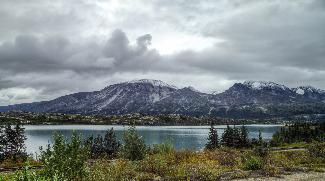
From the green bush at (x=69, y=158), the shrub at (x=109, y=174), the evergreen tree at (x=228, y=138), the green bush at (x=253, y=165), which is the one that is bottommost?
the evergreen tree at (x=228, y=138)

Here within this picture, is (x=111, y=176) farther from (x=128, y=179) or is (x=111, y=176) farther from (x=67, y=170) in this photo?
(x=67, y=170)

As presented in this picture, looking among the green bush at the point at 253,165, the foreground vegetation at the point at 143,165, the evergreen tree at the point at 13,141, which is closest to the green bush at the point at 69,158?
the foreground vegetation at the point at 143,165

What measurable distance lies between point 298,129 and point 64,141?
154450 millimetres

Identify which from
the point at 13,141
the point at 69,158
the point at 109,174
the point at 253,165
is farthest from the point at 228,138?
the point at 69,158

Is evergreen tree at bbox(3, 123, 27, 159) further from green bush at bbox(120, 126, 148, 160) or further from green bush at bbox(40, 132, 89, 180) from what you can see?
green bush at bbox(40, 132, 89, 180)

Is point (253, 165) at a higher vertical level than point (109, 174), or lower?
lower

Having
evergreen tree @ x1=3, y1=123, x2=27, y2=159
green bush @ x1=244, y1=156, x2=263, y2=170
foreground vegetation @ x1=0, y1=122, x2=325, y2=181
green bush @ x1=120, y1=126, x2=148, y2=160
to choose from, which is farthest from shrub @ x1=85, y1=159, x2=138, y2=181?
evergreen tree @ x1=3, y1=123, x2=27, y2=159

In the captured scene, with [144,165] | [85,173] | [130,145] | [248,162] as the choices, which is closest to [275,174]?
[248,162]

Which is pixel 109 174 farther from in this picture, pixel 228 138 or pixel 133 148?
pixel 228 138

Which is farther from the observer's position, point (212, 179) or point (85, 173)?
point (212, 179)

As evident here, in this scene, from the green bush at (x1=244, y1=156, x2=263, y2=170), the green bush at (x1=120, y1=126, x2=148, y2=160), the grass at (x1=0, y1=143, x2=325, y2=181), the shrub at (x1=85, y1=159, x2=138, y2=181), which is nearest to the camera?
the shrub at (x1=85, y1=159, x2=138, y2=181)

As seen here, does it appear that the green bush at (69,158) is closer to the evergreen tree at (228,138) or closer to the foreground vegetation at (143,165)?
Result: the foreground vegetation at (143,165)

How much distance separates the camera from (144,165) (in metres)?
34.4

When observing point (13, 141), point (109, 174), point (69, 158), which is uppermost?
point (69, 158)
